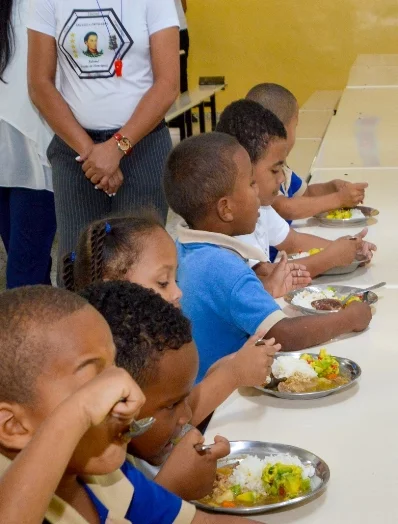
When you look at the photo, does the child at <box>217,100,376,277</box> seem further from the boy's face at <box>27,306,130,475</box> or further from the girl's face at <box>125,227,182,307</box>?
the boy's face at <box>27,306,130,475</box>

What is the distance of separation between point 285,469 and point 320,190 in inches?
82.4

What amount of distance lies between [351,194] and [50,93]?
Answer: 1.07 m

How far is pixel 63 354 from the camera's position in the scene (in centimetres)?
106

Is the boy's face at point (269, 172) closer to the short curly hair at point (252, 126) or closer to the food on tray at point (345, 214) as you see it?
the short curly hair at point (252, 126)

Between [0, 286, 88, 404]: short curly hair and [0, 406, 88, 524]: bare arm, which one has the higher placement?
[0, 286, 88, 404]: short curly hair

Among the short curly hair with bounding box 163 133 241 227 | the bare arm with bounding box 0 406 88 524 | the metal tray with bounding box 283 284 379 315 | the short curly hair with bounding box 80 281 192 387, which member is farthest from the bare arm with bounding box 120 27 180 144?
the bare arm with bounding box 0 406 88 524

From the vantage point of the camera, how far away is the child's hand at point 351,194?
3.10m

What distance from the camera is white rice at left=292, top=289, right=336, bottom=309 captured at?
2268 millimetres

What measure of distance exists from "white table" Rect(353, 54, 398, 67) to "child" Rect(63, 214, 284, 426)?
535 cm

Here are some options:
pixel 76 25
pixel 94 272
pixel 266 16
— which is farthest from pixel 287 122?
pixel 266 16

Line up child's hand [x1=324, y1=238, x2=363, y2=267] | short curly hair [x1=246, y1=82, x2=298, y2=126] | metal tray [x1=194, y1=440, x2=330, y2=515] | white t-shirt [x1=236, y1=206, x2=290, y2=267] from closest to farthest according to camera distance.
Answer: metal tray [x1=194, y1=440, x2=330, y2=515] < child's hand [x1=324, y1=238, x2=363, y2=267] < white t-shirt [x1=236, y1=206, x2=290, y2=267] < short curly hair [x1=246, y1=82, x2=298, y2=126]

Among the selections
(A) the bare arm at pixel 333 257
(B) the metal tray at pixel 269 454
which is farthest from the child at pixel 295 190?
(B) the metal tray at pixel 269 454

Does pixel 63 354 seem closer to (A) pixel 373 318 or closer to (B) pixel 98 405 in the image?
(B) pixel 98 405

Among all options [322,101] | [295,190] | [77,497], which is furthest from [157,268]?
[322,101]
